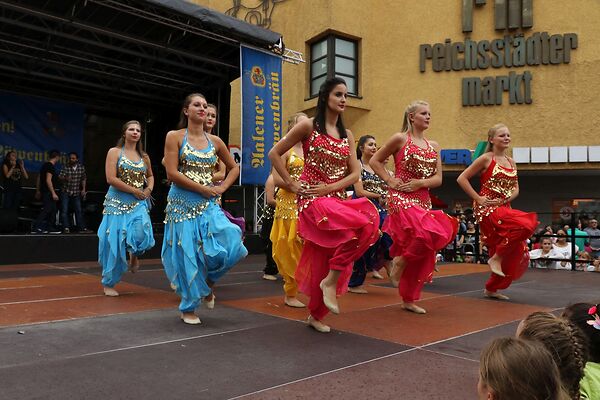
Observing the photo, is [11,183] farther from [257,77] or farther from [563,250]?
[563,250]

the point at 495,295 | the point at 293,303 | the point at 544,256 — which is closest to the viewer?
the point at 293,303

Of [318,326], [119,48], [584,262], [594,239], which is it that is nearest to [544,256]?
[584,262]

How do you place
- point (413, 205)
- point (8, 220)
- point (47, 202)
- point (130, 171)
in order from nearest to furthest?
point (413, 205), point (130, 171), point (8, 220), point (47, 202)

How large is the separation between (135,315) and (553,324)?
368 centimetres

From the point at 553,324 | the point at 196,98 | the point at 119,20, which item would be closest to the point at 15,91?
the point at 119,20

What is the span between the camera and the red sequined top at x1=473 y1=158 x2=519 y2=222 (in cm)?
561

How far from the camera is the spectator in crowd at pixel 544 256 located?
9883mm

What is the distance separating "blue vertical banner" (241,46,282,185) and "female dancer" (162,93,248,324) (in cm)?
733

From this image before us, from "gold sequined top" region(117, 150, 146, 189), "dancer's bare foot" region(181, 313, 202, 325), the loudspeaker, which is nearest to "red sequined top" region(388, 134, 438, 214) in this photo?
"dancer's bare foot" region(181, 313, 202, 325)

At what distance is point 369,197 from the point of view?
6473 mm

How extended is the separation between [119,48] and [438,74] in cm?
1136

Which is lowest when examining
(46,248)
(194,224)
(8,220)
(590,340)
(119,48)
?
(46,248)

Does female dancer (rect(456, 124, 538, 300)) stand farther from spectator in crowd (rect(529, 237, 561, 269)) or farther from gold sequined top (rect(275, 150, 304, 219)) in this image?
spectator in crowd (rect(529, 237, 561, 269))

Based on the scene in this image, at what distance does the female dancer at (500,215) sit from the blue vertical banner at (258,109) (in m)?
6.77
